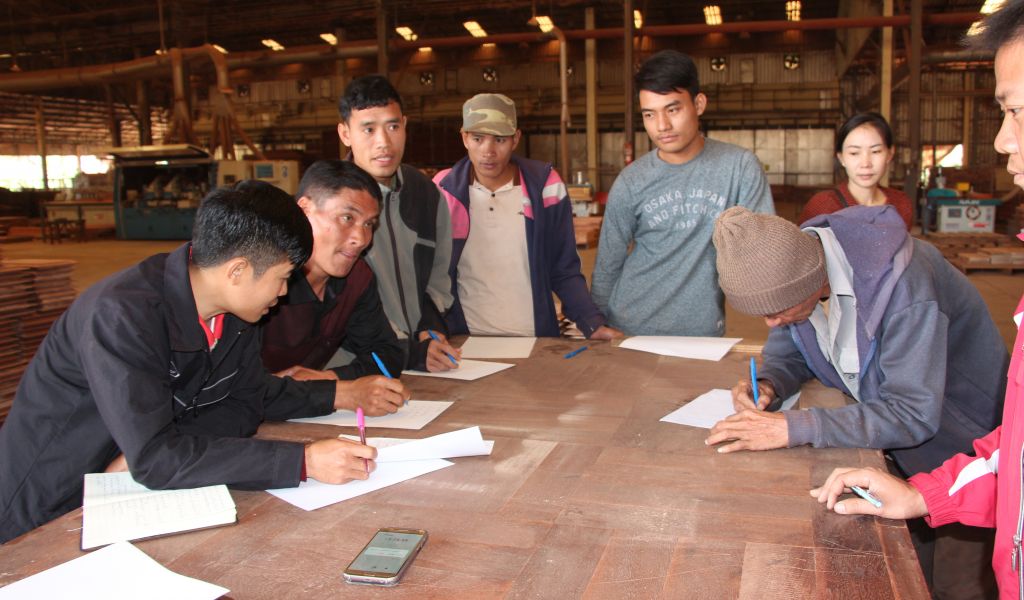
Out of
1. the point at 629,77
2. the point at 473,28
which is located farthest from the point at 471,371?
the point at 473,28

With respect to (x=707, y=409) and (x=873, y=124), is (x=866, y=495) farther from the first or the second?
(x=873, y=124)

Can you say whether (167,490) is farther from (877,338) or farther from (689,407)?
(877,338)

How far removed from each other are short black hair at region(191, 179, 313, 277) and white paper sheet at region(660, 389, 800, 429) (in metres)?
0.99

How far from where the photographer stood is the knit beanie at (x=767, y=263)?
5.22 feet

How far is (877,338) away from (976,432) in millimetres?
374

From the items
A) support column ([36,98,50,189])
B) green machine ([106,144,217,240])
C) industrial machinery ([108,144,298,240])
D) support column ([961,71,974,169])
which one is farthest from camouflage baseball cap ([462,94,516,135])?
support column ([36,98,50,189])

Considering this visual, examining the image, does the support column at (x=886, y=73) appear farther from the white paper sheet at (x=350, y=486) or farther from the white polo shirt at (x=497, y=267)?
the white paper sheet at (x=350, y=486)

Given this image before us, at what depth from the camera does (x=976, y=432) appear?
5.92ft

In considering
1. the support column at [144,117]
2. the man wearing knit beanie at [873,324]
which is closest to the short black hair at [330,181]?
the man wearing knit beanie at [873,324]

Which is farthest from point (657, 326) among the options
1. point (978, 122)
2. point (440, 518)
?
point (978, 122)

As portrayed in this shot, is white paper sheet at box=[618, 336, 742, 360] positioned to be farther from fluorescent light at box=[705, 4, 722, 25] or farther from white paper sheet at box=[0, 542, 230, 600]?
fluorescent light at box=[705, 4, 722, 25]

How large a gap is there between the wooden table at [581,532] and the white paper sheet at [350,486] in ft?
0.09

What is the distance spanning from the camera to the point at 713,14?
15820 mm

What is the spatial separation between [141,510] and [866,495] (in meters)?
1.30
